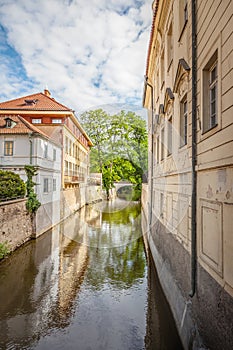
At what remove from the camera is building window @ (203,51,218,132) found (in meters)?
4.29

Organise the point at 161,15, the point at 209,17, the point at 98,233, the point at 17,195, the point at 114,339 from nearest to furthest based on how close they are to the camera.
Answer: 1. the point at 209,17
2. the point at 114,339
3. the point at 161,15
4. the point at 17,195
5. the point at 98,233

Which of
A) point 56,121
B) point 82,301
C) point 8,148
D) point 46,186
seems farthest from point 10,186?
point 56,121

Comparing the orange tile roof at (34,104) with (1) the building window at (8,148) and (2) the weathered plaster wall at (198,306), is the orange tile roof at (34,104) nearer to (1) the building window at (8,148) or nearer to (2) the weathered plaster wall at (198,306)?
(1) the building window at (8,148)

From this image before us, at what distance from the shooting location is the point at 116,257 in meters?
11.8

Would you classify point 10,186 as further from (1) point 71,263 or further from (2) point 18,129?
(1) point 71,263

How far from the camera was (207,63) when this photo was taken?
4.30 m

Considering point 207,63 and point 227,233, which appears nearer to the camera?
point 227,233

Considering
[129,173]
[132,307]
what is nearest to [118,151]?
[129,173]

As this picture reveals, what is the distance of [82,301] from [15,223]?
6469 mm

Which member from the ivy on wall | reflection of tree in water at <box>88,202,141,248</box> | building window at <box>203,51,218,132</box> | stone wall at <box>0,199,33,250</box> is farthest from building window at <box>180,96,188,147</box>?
the ivy on wall

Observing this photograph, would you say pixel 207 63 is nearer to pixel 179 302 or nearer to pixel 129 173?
pixel 179 302

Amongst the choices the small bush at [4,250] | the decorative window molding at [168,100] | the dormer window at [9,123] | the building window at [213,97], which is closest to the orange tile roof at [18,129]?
the dormer window at [9,123]

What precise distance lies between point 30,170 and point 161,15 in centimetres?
1015

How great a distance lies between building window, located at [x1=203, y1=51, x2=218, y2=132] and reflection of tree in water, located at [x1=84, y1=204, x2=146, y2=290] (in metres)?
5.96
